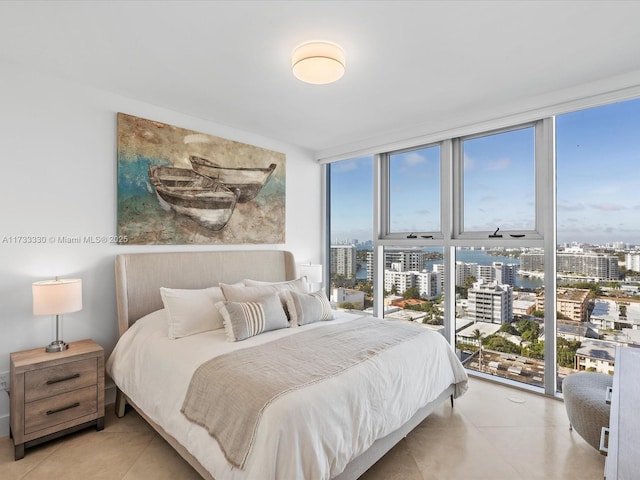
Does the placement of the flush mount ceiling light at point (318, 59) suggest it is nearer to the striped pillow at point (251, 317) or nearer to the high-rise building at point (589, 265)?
the striped pillow at point (251, 317)

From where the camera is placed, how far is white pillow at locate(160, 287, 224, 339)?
8.11ft

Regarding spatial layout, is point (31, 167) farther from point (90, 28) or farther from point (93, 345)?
point (93, 345)

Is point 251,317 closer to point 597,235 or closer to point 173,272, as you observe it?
point 173,272

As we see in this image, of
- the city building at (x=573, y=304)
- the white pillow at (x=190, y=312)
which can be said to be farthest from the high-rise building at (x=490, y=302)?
the white pillow at (x=190, y=312)

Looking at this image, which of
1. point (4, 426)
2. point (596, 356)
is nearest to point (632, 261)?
point (596, 356)

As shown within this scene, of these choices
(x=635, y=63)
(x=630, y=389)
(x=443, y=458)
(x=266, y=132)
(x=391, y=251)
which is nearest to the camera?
(x=630, y=389)

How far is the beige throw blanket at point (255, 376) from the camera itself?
1.57 meters

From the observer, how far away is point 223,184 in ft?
11.6

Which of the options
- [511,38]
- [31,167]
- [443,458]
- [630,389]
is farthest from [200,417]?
[511,38]

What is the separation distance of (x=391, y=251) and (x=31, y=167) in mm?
3497

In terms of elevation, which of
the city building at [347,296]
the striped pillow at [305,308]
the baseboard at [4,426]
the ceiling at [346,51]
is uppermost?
the ceiling at [346,51]

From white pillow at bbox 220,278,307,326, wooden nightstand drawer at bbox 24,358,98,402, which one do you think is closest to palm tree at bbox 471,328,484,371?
white pillow at bbox 220,278,307,326

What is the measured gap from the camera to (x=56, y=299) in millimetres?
2273

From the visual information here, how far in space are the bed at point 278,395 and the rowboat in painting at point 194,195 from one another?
391 mm
